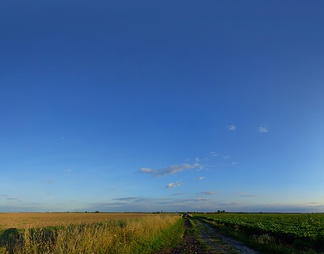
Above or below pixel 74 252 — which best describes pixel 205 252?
below

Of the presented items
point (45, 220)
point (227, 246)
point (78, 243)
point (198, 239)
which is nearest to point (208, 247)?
point (227, 246)

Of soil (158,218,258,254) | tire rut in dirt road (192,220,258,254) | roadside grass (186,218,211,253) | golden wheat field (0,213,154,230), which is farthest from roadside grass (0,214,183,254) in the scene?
tire rut in dirt road (192,220,258,254)

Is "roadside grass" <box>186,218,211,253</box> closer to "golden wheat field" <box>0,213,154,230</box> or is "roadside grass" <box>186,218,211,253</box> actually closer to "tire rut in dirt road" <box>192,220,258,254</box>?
"tire rut in dirt road" <box>192,220,258,254</box>

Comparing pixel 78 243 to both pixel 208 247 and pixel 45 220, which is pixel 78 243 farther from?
pixel 45 220

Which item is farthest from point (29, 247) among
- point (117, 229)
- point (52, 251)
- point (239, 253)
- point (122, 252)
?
point (239, 253)

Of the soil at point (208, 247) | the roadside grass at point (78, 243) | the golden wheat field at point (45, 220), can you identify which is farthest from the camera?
the golden wheat field at point (45, 220)

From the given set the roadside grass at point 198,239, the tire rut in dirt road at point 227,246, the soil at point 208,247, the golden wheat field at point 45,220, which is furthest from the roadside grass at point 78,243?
the tire rut in dirt road at point 227,246

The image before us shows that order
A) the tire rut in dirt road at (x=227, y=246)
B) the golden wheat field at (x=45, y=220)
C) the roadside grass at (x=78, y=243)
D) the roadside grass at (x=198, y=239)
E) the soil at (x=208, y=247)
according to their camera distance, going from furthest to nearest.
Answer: the golden wheat field at (x=45, y=220) < the roadside grass at (x=198, y=239) < the tire rut in dirt road at (x=227, y=246) < the soil at (x=208, y=247) < the roadside grass at (x=78, y=243)

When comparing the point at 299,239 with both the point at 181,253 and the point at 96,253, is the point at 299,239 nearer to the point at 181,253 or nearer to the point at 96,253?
the point at 181,253

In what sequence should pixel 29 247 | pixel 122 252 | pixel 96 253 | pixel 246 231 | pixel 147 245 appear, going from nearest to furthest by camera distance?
pixel 29 247, pixel 96 253, pixel 122 252, pixel 147 245, pixel 246 231

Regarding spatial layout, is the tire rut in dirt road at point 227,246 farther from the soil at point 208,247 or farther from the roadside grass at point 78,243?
the roadside grass at point 78,243

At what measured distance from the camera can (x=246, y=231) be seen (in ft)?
97.3

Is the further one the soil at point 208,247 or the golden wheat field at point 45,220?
the golden wheat field at point 45,220

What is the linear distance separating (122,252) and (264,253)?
29.4 feet
